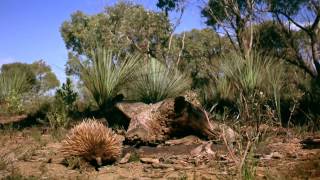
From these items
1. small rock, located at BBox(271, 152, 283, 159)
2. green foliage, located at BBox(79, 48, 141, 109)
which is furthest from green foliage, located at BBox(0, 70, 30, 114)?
small rock, located at BBox(271, 152, 283, 159)

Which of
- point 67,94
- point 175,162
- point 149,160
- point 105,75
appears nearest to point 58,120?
point 67,94

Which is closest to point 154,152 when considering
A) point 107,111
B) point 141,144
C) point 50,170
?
point 141,144

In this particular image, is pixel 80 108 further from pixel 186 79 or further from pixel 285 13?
pixel 285 13

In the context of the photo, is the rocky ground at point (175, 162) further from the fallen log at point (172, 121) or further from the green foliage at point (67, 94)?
the green foliage at point (67, 94)

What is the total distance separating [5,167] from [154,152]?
7.41 ft

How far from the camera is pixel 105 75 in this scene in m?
11.0

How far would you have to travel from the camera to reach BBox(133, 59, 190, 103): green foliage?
1110cm

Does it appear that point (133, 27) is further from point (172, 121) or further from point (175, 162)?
point (175, 162)

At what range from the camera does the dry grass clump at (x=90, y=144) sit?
6.70 meters

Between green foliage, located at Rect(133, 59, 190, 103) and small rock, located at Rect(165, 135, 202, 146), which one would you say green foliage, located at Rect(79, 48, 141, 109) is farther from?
small rock, located at Rect(165, 135, 202, 146)

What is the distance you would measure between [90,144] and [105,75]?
4453 mm

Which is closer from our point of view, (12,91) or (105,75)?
(105,75)

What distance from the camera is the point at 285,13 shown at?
23062 millimetres

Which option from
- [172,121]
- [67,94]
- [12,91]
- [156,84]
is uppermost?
[12,91]
